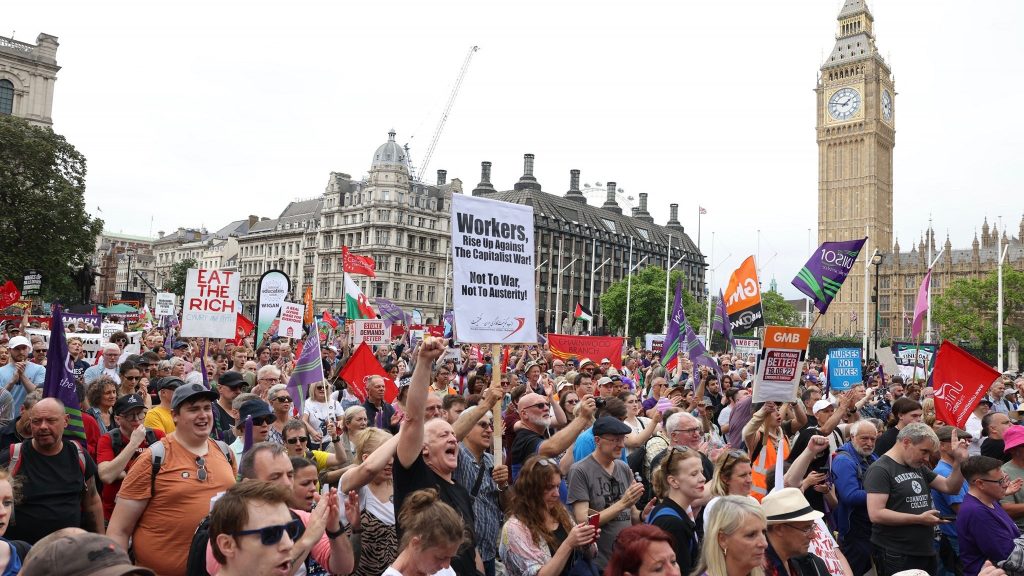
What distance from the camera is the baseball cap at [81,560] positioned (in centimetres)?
216

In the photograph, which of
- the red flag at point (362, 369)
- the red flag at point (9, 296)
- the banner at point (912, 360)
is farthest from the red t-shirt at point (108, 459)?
the banner at point (912, 360)

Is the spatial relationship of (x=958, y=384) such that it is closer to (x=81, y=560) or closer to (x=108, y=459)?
(x=108, y=459)

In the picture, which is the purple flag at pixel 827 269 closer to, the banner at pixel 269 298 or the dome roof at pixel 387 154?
the banner at pixel 269 298

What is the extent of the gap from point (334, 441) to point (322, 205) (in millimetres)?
94811

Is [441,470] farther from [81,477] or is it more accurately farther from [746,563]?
[81,477]

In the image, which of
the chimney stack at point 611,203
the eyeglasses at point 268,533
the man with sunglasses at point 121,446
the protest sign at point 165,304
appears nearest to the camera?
the eyeglasses at point 268,533

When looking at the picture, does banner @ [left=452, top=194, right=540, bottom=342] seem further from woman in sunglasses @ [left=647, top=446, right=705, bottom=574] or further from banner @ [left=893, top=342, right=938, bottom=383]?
banner @ [left=893, top=342, right=938, bottom=383]

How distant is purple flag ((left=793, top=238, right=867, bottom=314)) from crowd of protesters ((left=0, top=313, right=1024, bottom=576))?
4.96 m

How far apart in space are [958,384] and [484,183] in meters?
89.6

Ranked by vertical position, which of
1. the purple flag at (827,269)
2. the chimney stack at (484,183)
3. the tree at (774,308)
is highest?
the chimney stack at (484,183)

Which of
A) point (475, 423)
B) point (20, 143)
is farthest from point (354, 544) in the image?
point (20, 143)

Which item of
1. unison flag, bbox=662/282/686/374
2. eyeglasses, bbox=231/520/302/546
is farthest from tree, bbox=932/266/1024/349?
eyeglasses, bbox=231/520/302/546

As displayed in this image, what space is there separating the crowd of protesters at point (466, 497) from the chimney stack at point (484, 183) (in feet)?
293

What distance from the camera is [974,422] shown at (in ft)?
33.2
